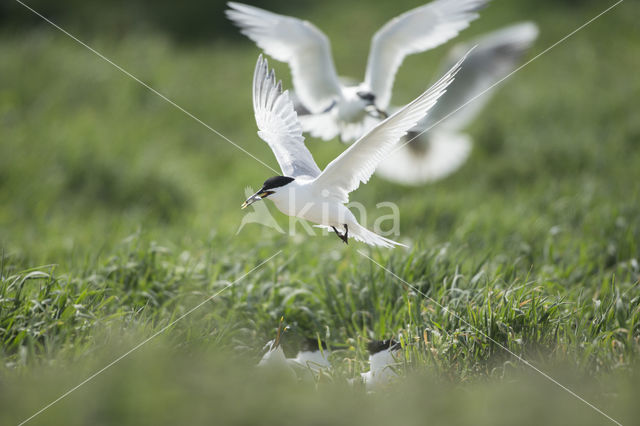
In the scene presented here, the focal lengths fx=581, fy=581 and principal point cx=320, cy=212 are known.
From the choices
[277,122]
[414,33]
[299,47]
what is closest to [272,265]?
[277,122]

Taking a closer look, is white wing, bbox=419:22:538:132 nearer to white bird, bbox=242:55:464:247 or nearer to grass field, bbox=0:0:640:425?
grass field, bbox=0:0:640:425

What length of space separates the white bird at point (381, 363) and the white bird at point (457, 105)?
7.07 ft

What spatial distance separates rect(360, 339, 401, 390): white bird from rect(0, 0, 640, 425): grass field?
9 centimetres

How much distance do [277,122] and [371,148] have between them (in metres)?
0.92

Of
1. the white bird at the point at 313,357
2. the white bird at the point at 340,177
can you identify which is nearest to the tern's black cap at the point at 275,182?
the white bird at the point at 340,177

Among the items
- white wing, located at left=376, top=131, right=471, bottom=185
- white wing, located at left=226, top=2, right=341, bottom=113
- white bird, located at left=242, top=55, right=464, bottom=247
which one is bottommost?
white wing, located at left=376, top=131, right=471, bottom=185

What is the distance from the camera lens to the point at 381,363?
3.15 metres

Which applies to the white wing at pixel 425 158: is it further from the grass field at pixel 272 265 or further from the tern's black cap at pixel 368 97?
the tern's black cap at pixel 368 97

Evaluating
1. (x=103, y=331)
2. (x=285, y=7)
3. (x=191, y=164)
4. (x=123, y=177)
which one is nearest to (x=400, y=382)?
(x=103, y=331)

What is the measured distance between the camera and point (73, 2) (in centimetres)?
1346

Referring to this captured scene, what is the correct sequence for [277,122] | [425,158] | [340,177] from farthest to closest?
1. [425,158]
2. [277,122]
3. [340,177]

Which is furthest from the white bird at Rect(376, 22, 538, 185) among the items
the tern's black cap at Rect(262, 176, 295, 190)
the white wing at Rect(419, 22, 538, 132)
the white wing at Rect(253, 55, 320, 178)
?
the tern's black cap at Rect(262, 176, 295, 190)

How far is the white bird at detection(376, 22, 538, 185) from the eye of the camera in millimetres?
5590

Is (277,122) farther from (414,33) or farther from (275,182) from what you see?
(414,33)
